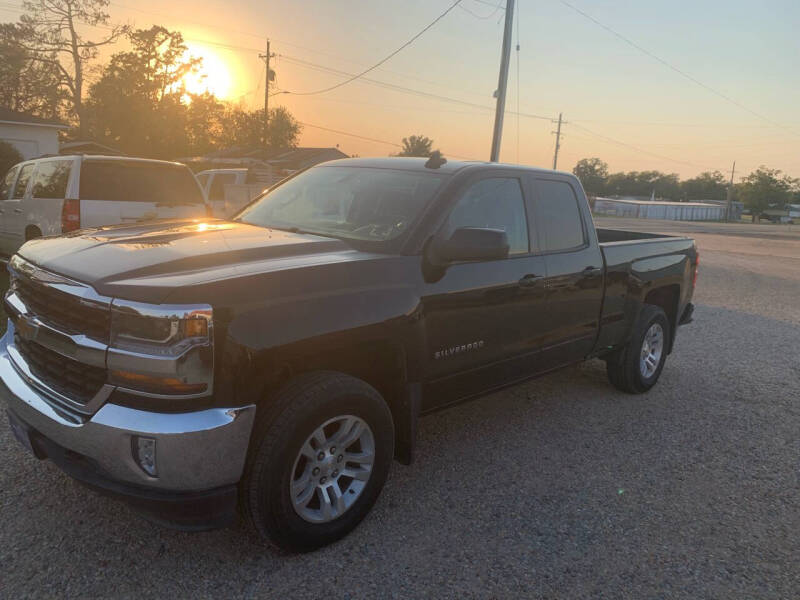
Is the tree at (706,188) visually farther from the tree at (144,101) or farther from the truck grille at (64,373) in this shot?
the truck grille at (64,373)

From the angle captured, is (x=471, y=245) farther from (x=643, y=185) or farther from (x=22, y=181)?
(x=643, y=185)

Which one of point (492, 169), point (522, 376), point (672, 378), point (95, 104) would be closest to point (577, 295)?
point (522, 376)

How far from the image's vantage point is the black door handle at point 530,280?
3.69m

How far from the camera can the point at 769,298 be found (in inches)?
443

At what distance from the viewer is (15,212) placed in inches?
335

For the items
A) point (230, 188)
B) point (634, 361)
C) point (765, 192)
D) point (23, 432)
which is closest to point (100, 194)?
point (23, 432)

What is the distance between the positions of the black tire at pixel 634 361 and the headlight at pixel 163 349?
387 centimetres

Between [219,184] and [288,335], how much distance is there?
61.7 feet

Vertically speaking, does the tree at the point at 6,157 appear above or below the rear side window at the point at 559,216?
above

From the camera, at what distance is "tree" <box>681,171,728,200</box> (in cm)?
14175

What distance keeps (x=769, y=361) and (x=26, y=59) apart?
49980 mm

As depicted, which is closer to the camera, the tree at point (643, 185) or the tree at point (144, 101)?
the tree at point (144, 101)

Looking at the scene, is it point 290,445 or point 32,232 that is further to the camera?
point 32,232

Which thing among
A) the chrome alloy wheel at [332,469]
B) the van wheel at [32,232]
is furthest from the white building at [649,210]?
the chrome alloy wheel at [332,469]
